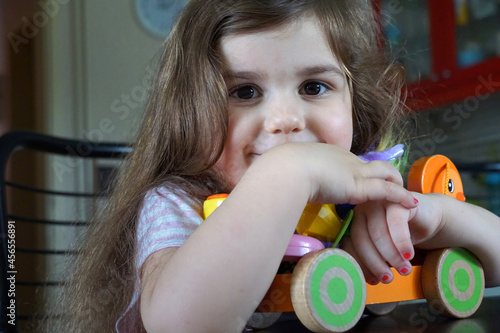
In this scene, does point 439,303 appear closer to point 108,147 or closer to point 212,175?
point 212,175

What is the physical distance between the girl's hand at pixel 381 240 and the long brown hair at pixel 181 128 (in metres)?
0.19

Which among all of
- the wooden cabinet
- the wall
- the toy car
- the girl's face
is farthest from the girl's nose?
the wall

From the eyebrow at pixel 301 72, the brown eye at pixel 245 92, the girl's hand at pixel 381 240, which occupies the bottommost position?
the girl's hand at pixel 381 240

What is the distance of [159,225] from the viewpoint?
522mm

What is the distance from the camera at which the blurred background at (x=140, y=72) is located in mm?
2373

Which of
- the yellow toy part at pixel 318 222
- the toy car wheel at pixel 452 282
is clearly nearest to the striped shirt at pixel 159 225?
the yellow toy part at pixel 318 222

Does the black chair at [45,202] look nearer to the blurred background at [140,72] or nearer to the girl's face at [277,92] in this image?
the blurred background at [140,72]

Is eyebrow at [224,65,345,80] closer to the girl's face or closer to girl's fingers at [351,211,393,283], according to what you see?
the girl's face

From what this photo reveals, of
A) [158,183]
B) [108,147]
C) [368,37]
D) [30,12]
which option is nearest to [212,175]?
[158,183]

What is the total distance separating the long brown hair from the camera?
60 cm

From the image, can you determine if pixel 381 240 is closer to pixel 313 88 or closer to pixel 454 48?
pixel 313 88

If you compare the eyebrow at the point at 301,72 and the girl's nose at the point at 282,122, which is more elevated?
the eyebrow at the point at 301,72

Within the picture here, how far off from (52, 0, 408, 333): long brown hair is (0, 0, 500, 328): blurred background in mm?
1691

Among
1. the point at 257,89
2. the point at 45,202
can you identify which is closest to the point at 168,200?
the point at 257,89
